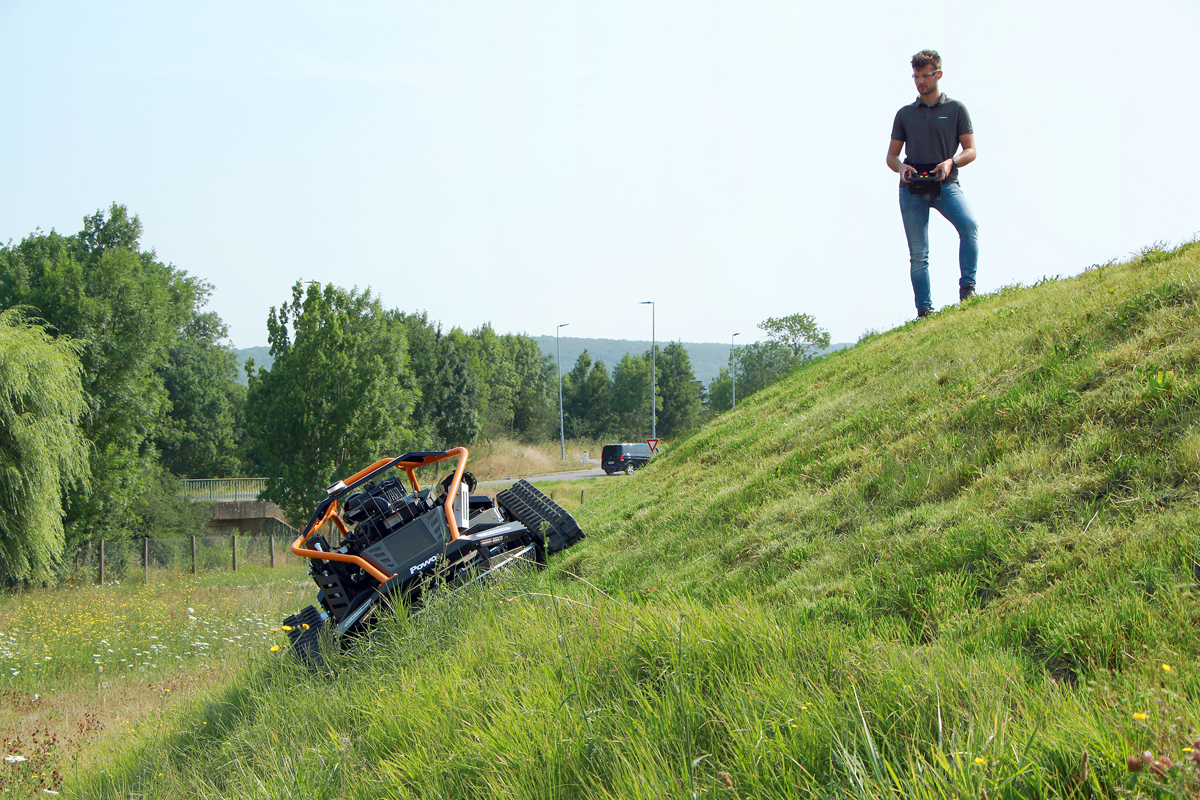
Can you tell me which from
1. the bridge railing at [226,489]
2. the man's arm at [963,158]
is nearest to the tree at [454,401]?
the bridge railing at [226,489]

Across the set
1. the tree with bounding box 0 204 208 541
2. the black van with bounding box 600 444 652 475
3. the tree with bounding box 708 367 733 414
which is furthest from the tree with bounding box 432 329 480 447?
the tree with bounding box 708 367 733 414

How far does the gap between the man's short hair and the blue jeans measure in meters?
1.41

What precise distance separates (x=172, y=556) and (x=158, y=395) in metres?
12.7

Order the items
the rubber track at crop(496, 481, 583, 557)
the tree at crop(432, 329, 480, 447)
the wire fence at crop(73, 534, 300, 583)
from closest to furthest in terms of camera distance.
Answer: the rubber track at crop(496, 481, 583, 557) < the wire fence at crop(73, 534, 300, 583) < the tree at crop(432, 329, 480, 447)

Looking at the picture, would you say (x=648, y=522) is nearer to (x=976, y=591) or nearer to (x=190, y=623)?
(x=976, y=591)

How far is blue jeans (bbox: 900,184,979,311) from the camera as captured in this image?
9.48 meters

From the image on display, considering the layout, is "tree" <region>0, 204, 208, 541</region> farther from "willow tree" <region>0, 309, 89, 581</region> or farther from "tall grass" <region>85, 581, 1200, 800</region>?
"tall grass" <region>85, 581, 1200, 800</region>

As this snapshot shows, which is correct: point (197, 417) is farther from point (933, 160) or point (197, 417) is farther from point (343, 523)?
point (933, 160)

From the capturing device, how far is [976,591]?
3.29 metres

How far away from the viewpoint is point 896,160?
32.0 ft

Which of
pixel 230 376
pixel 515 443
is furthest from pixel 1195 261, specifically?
pixel 230 376

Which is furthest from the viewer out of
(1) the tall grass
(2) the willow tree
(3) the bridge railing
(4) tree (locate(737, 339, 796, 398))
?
(4) tree (locate(737, 339, 796, 398))

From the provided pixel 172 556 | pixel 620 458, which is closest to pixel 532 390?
→ pixel 620 458

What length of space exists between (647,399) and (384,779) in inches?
3980
